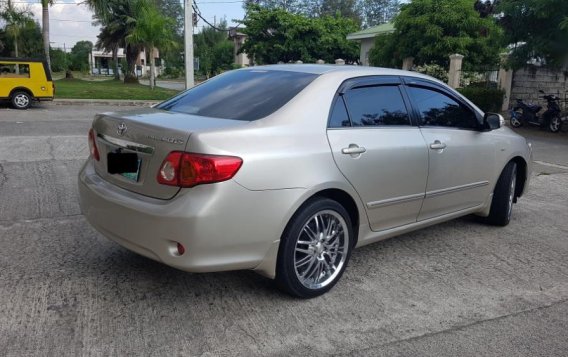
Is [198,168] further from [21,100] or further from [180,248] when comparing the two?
[21,100]

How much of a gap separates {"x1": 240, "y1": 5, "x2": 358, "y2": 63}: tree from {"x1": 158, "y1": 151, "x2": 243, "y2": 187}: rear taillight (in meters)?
29.3

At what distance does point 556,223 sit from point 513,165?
0.90m

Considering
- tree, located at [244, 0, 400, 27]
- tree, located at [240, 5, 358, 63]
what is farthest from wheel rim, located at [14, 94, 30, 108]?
tree, located at [244, 0, 400, 27]

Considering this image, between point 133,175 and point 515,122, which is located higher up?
point 133,175

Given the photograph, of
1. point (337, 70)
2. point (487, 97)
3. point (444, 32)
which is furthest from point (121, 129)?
point (444, 32)

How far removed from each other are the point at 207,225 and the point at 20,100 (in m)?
16.0

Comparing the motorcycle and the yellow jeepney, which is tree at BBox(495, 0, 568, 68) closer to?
the motorcycle

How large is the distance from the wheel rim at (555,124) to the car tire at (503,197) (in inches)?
433

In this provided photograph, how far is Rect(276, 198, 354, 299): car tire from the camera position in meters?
3.42

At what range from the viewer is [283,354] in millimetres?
2951

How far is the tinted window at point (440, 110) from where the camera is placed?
14.7ft

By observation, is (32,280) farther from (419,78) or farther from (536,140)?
(536,140)

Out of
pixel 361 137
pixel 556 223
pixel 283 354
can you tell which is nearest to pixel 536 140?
pixel 556 223

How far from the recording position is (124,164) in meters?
3.46
